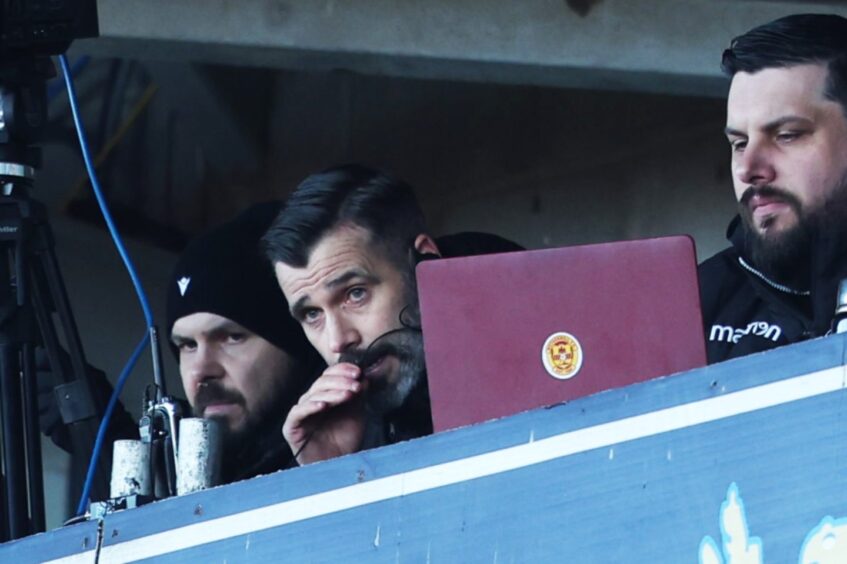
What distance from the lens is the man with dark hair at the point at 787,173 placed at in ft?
7.36

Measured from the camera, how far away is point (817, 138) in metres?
2.27

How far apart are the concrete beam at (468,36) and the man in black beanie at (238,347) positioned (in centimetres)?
67

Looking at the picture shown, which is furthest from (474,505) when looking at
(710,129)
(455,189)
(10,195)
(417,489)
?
(455,189)

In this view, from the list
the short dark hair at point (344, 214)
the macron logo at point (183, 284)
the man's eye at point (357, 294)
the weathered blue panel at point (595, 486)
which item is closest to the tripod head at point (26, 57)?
the short dark hair at point (344, 214)

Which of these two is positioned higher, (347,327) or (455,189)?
(455,189)

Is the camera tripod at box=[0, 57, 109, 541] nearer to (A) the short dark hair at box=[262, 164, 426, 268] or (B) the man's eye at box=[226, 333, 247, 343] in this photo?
(A) the short dark hair at box=[262, 164, 426, 268]

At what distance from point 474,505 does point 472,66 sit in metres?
2.06

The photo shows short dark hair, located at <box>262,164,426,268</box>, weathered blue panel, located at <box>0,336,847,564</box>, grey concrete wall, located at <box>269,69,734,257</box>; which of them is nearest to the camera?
weathered blue panel, located at <box>0,336,847,564</box>

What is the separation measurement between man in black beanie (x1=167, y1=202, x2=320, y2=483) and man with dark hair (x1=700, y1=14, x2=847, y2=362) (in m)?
0.86

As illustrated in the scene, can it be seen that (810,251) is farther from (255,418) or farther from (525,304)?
(255,418)

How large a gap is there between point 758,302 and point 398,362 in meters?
0.49

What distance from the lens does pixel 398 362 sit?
8.07 ft

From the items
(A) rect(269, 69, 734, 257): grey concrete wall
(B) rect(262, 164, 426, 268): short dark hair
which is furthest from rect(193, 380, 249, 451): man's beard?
(A) rect(269, 69, 734, 257): grey concrete wall

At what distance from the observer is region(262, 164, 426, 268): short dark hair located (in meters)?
2.65
